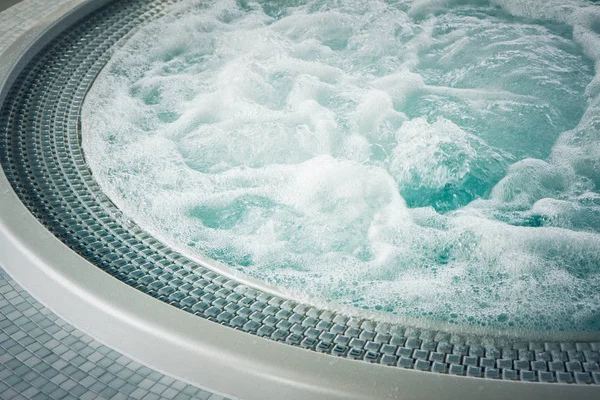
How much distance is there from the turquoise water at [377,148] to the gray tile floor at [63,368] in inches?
20.8

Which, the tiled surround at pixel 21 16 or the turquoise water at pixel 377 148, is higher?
the tiled surround at pixel 21 16

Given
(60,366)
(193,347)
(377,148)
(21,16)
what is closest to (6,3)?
(21,16)

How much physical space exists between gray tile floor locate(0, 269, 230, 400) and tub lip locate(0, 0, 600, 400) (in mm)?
30

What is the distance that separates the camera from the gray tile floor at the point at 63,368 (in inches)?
63.5

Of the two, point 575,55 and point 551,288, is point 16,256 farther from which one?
point 575,55

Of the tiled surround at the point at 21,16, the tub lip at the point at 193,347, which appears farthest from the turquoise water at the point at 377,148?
the tiled surround at the point at 21,16

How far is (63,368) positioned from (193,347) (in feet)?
1.17

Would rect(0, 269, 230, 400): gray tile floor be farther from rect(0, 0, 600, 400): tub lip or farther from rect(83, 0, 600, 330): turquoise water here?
rect(83, 0, 600, 330): turquoise water

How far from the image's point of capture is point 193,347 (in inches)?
64.8

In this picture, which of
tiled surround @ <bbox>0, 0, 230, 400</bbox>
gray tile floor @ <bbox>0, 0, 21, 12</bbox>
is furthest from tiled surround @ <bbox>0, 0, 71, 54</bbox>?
tiled surround @ <bbox>0, 0, 230, 400</bbox>

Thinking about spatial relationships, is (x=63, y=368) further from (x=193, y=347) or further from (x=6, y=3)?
(x=6, y=3)

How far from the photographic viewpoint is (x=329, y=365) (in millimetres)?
1578

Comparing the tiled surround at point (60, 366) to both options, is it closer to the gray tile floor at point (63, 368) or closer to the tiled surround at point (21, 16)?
the gray tile floor at point (63, 368)

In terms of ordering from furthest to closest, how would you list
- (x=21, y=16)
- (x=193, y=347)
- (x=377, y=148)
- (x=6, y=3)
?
(x=6, y=3) → (x=21, y=16) → (x=377, y=148) → (x=193, y=347)
